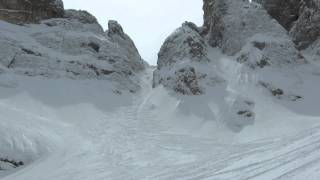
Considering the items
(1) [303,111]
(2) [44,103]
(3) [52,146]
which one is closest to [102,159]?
(3) [52,146]

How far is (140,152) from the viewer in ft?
76.1

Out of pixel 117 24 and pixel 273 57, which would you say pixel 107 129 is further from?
pixel 117 24

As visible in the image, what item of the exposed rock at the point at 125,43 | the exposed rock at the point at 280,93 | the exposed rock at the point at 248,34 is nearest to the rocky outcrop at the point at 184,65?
the exposed rock at the point at 248,34

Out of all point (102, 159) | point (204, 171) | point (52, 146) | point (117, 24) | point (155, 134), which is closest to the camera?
point (204, 171)

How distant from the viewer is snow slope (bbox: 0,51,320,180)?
57.9 ft

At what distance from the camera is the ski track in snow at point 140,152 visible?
1591cm

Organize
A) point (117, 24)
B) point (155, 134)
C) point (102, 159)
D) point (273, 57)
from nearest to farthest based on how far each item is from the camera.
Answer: point (102, 159) → point (155, 134) → point (273, 57) → point (117, 24)

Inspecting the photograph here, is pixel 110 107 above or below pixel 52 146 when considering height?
above

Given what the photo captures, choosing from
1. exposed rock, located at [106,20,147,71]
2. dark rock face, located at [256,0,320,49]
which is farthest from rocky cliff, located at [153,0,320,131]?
exposed rock, located at [106,20,147,71]

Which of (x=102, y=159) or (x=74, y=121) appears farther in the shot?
(x=74, y=121)

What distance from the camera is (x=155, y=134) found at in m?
26.8

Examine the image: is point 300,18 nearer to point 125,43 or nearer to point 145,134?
point 125,43

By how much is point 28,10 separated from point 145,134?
779 inches

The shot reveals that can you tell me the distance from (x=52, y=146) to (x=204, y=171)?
9.11m
